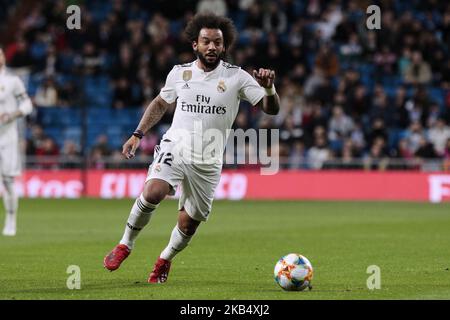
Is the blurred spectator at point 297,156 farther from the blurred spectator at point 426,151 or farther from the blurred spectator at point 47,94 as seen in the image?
the blurred spectator at point 47,94

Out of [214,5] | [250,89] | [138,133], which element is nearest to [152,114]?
[138,133]

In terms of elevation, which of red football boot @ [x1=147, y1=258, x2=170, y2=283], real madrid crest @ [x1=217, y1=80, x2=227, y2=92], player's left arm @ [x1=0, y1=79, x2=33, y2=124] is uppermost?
real madrid crest @ [x1=217, y1=80, x2=227, y2=92]

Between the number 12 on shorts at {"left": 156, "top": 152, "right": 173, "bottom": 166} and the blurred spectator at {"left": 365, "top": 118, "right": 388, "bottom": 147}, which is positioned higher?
the number 12 on shorts at {"left": 156, "top": 152, "right": 173, "bottom": 166}

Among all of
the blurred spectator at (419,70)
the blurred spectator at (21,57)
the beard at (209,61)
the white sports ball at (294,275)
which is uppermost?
the blurred spectator at (21,57)

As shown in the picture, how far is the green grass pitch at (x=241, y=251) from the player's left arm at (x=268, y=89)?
5.44ft

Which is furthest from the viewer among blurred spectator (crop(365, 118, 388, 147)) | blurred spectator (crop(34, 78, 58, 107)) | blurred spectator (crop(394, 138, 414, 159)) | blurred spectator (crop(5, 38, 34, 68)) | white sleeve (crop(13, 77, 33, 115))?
blurred spectator (crop(5, 38, 34, 68))

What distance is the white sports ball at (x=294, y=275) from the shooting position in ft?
30.1

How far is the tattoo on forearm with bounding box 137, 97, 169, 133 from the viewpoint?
1018cm

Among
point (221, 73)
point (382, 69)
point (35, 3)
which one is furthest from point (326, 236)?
point (35, 3)

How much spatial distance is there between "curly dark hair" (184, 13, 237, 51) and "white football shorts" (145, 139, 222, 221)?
1111 mm

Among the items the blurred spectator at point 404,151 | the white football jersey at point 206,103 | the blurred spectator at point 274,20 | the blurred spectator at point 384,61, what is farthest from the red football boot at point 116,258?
the blurred spectator at point 274,20

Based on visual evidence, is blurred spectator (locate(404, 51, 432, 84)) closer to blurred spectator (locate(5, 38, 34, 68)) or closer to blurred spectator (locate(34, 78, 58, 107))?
blurred spectator (locate(34, 78, 58, 107))

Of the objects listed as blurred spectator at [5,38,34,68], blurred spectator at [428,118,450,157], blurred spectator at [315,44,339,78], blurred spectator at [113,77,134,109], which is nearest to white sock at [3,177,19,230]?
blurred spectator at [428,118,450,157]

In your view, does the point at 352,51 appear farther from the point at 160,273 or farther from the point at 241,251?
the point at 160,273
